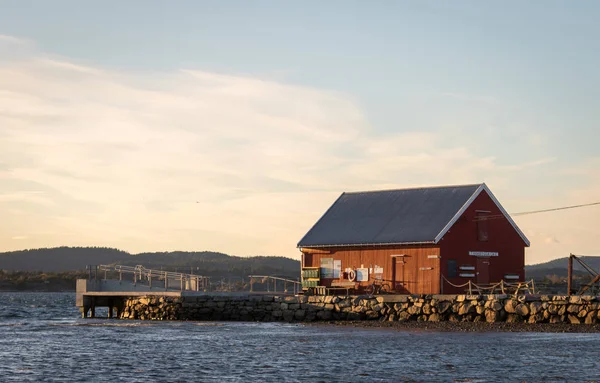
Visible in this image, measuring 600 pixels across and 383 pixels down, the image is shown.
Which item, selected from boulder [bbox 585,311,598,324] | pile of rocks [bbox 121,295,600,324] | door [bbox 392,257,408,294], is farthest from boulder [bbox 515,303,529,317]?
door [bbox 392,257,408,294]

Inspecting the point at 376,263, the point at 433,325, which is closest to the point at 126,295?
the point at 376,263

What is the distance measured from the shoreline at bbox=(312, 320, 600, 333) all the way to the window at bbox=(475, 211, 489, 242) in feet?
26.0

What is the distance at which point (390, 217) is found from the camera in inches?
2127

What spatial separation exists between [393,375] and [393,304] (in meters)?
20.2

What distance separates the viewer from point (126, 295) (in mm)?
56281

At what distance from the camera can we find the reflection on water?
27812mm

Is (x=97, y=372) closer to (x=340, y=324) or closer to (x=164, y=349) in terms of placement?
(x=164, y=349)

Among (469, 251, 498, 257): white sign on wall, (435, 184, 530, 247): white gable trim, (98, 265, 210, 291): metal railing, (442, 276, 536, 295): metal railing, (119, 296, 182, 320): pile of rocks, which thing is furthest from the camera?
(98, 265, 210, 291): metal railing

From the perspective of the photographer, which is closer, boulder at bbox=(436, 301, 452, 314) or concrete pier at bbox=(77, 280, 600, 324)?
concrete pier at bbox=(77, 280, 600, 324)

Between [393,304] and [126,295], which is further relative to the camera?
[126,295]

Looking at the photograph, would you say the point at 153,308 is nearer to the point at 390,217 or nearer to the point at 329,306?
the point at 329,306

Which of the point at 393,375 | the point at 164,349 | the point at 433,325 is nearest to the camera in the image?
the point at 393,375

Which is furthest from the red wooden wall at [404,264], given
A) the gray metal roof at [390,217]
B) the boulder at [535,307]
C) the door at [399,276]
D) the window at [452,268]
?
the boulder at [535,307]

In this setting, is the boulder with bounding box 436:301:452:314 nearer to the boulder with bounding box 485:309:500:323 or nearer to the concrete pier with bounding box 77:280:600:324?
the concrete pier with bounding box 77:280:600:324
